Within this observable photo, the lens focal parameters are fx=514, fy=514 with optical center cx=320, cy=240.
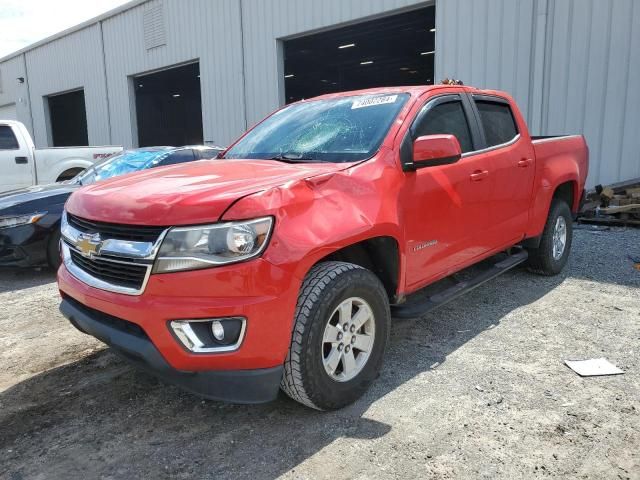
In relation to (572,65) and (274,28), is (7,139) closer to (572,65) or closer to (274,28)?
(274,28)

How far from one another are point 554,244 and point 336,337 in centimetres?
344

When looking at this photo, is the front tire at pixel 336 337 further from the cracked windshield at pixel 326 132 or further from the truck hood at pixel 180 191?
the cracked windshield at pixel 326 132

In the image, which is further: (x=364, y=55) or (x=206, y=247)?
(x=364, y=55)

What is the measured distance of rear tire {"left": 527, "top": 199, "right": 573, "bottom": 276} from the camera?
513cm

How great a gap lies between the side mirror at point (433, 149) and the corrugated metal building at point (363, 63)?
671 cm

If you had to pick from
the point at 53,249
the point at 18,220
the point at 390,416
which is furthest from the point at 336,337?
the point at 18,220

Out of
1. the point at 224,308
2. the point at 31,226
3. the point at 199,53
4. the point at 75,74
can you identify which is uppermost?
the point at 75,74

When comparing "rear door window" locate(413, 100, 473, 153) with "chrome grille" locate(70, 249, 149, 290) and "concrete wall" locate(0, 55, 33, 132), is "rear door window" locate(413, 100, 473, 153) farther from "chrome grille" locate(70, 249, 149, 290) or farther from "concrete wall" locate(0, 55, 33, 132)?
"concrete wall" locate(0, 55, 33, 132)

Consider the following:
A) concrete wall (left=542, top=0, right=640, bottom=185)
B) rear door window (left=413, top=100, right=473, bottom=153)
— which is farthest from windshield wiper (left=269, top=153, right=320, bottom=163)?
concrete wall (left=542, top=0, right=640, bottom=185)

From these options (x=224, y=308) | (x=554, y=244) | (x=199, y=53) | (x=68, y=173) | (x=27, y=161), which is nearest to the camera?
(x=224, y=308)

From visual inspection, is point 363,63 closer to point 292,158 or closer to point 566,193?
point 566,193

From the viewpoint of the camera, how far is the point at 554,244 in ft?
17.3

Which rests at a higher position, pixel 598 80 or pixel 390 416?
pixel 598 80

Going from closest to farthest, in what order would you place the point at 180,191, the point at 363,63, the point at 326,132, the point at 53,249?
1. the point at 180,191
2. the point at 326,132
3. the point at 53,249
4. the point at 363,63
